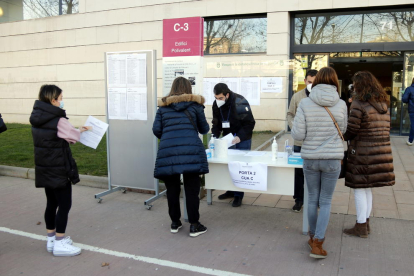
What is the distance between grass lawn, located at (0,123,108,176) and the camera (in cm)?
750

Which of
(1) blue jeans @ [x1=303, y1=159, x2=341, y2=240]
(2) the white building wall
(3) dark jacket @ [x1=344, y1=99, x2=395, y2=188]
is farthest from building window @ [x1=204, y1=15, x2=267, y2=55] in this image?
(1) blue jeans @ [x1=303, y1=159, x2=341, y2=240]

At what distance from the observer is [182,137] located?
13.9 feet

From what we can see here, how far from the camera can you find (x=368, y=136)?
3992 mm

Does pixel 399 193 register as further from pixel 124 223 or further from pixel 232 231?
pixel 124 223

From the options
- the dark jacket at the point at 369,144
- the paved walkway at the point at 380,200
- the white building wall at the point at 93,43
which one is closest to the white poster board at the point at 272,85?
the white building wall at the point at 93,43

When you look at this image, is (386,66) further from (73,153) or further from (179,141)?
(179,141)

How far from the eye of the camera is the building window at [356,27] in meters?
11.2

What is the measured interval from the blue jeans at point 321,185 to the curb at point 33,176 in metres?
3.99

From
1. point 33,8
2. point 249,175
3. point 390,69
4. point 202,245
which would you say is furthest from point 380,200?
point 33,8

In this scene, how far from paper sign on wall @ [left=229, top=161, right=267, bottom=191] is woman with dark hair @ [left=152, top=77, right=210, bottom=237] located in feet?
1.71

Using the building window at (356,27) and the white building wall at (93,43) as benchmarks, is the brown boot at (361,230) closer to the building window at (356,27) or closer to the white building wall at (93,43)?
the white building wall at (93,43)

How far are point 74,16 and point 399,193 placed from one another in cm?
1284

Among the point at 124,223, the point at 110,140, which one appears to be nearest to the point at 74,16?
the point at 110,140

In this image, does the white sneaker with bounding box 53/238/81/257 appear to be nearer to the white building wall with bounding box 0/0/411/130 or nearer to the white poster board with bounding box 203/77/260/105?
the white poster board with bounding box 203/77/260/105
